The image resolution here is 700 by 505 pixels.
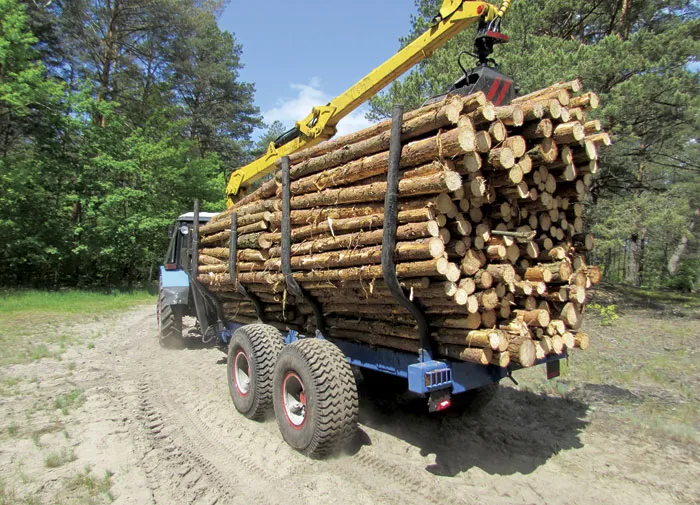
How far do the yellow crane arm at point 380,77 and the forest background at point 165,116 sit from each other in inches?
213

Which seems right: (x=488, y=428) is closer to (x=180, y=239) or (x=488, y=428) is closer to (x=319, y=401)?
(x=319, y=401)

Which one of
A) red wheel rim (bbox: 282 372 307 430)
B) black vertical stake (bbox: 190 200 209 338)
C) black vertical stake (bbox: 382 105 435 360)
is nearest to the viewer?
black vertical stake (bbox: 382 105 435 360)

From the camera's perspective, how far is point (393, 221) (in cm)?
348

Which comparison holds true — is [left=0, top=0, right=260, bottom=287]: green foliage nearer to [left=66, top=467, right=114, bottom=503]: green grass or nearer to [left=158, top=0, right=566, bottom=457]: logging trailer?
[left=158, top=0, right=566, bottom=457]: logging trailer

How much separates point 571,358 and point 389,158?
18.9 ft

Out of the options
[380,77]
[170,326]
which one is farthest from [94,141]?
[380,77]

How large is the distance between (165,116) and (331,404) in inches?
897

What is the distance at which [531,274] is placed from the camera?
3.82 meters

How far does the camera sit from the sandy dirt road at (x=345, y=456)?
3.32 m

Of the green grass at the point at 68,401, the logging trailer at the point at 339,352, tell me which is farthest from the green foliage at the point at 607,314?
the green grass at the point at 68,401

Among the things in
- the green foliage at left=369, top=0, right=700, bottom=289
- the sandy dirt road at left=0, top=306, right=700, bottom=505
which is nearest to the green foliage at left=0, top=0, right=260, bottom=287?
the green foliage at left=369, top=0, right=700, bottom=289

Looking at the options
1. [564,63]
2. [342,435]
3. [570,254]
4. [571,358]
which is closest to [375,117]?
[564,63]

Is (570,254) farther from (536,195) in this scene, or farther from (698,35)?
(698,35)

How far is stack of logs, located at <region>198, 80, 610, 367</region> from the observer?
3.29 metres
